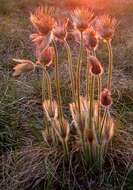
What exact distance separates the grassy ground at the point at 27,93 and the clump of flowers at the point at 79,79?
212 millimetres

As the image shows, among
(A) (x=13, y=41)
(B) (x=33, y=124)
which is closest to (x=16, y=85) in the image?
(B) (x=33, y=124)

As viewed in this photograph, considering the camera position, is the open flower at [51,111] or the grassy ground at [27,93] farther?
the grassy ground at [27,93]

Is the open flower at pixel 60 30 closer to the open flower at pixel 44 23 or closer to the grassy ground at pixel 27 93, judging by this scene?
the open flower at pixel 44 23

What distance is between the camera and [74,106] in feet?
9.11

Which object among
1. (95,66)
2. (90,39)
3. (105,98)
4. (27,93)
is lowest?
(27,93)

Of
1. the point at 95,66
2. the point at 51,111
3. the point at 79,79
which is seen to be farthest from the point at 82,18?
the point at 51,111

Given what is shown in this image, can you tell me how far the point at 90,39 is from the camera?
2586 mm

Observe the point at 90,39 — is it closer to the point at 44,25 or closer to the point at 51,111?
the point at 44,25

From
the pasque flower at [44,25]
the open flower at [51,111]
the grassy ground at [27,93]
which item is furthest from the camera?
the grassy ground at [27,93]

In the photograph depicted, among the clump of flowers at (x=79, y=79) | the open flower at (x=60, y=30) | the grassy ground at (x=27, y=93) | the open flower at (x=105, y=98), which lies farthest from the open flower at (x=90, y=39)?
the grassy ground at (x=27, y=93)

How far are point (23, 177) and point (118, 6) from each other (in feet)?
11.2

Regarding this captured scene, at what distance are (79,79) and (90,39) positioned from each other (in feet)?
0.89

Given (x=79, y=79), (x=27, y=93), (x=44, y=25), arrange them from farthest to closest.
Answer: (x=27, y=93) → (x=79, y=79) → (x=44, y=25)

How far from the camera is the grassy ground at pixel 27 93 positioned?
3248mm
